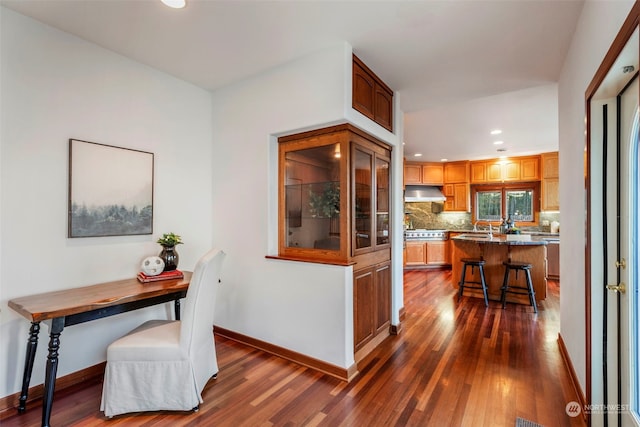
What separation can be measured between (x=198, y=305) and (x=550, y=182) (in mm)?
7441

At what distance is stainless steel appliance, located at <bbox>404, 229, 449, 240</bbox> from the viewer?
7285mm

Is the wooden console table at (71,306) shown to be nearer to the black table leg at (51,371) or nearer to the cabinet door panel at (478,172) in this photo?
the black table leg at (51,371)

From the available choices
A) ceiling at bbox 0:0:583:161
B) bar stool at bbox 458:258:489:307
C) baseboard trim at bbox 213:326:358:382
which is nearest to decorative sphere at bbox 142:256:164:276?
baseboard trim at bbox 213:326:358:382

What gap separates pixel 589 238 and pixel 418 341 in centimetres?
189

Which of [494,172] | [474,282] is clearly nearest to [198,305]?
[474,282]

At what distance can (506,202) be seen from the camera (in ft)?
23.8

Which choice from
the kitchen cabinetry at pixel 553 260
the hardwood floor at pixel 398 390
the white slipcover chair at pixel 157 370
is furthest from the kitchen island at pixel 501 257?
the white slipcover chair at pixel 157 370

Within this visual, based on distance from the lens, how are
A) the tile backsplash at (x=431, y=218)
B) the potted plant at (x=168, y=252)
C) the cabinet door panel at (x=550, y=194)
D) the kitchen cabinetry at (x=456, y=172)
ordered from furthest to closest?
1. the tile backsplash at (x=431, y=218)
2. the kitchen cabinetry at (x=456, y=172)
3. the cabinet door panel at (x=550, y=194)
4. the potted plant at (x=168, y=252)

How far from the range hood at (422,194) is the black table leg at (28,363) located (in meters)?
6.82

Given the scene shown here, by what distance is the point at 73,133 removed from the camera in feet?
7.79

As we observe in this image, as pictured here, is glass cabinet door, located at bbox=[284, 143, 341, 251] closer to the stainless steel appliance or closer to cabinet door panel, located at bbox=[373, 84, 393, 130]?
cabinet door panel, located at bbox=[373, 84, 393, 130]

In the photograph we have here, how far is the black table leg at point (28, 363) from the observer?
1.98 metres

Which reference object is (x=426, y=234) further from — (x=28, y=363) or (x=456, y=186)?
(x=28, y=363)

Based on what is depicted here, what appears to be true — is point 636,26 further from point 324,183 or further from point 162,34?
point 162,34
